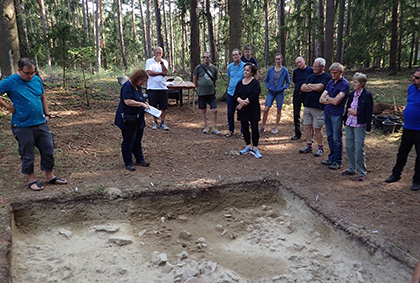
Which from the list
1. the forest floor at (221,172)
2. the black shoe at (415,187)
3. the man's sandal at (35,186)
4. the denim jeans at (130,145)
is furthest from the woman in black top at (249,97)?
the man's sandal at (35,186)

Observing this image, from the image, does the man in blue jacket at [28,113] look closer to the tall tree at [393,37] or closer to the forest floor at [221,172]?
the forest floor at [221,172]

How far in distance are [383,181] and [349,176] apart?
20.6 inches

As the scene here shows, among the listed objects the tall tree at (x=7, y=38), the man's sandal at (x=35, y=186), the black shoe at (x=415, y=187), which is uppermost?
the tall tree at (x=7, y=38)

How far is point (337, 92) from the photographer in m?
→ 5.41

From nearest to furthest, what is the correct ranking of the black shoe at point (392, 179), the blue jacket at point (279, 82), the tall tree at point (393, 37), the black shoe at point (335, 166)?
the black shoe at point (392, 179)
the black shoe at point (335, 166)
the blue jacket at point (279, 82)
the tall tree at point (393, 37)

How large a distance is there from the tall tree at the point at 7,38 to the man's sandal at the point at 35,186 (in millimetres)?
5487

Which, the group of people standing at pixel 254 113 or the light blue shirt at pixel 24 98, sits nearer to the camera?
the light blue shirt at pixel 24 98

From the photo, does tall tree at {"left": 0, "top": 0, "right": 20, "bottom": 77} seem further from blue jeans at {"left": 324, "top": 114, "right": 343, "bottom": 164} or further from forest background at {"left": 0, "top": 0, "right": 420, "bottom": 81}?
blue jeans at {"left": 324, "top": 114, "right": 343, "bottom": 164}

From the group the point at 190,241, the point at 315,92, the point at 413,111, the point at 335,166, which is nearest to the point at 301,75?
the point at 315,92

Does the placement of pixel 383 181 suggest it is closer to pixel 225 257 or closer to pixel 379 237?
pixel 379 237

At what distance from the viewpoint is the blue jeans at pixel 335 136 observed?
5.52 metres

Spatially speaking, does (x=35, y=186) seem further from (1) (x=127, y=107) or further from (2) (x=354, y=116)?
(2) (x=354, y=116)

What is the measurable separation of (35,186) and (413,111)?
19.1 feet

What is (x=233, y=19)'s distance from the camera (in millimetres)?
11039
